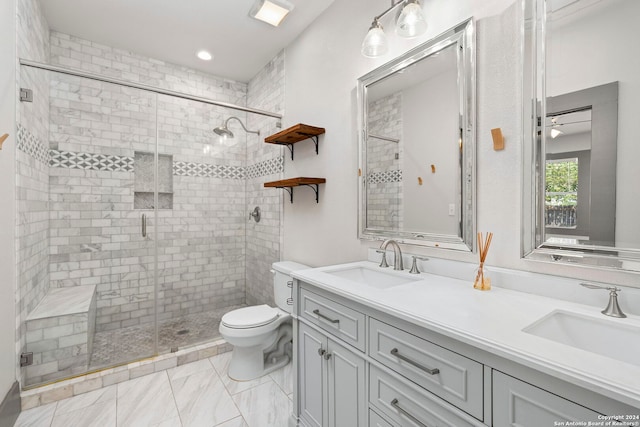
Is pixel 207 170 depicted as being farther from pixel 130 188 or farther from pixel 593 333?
pixel 593 333

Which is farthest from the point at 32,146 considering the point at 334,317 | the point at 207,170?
the point at 334,317

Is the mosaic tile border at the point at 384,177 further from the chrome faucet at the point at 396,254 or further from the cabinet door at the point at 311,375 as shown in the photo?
the cabinet door at the point at 311,375

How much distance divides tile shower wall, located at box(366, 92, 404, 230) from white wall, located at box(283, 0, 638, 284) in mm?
159

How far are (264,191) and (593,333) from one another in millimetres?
2712

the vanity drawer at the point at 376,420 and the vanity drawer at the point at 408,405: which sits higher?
the vanity drawer at the point at 408,405

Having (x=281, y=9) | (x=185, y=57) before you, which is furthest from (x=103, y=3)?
(x=281, y=9)

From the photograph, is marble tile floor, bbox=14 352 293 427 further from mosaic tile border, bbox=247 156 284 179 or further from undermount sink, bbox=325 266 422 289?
mosaic tile border, bbox=247 156 284 179

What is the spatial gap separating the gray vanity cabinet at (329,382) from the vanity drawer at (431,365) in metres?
0.17

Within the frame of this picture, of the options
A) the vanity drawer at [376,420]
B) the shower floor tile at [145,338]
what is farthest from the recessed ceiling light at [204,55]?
the vanity drawer at [376,420]

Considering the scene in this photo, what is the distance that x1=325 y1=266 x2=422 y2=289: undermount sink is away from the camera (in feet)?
5.14

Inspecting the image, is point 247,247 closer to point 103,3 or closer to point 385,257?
point 385,257

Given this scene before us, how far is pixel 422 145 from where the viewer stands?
164 cm

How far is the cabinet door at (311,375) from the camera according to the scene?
142cm

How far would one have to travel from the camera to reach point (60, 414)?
5.85 feet
